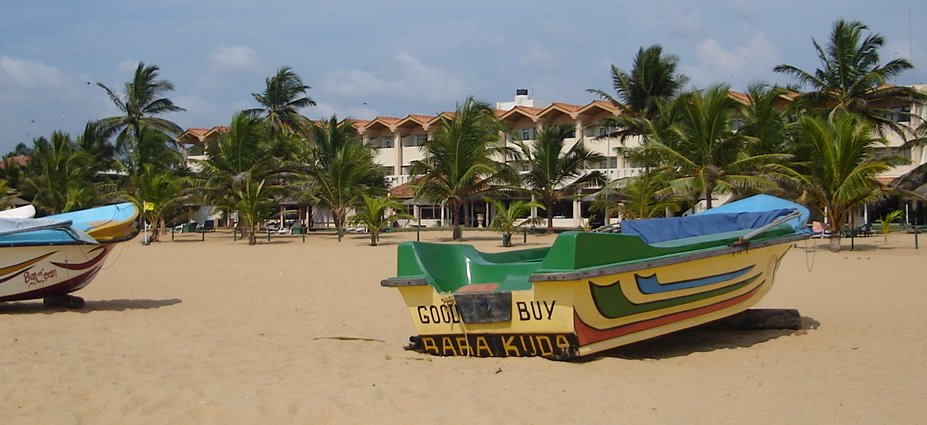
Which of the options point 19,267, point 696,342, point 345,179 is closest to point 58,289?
point 19,267

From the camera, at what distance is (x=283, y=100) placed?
45.3 m

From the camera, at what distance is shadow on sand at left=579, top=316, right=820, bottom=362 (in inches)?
297

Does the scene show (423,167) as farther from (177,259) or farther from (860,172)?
(860,172)

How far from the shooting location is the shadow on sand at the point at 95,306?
10.2 metres

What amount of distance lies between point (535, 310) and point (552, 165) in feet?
94.6

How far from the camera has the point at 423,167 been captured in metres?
29.3

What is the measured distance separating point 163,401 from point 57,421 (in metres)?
0.66

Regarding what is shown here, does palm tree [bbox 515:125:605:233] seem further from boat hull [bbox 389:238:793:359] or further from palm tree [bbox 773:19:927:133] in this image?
Answer: boat hull [bbox 389:238:793:359]

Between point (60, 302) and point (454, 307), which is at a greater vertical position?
point (454, 307)

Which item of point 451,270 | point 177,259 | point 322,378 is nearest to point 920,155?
point 177,259

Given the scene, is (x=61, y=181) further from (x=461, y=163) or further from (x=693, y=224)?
(x=693, y=224)

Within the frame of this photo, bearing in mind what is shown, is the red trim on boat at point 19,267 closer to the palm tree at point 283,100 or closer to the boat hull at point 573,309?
the boat hull at point 573,309

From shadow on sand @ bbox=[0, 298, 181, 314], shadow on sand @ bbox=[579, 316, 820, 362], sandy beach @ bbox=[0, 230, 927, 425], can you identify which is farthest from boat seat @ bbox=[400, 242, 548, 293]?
shadow on sand @ bbox=[0, 298, 181, 314]

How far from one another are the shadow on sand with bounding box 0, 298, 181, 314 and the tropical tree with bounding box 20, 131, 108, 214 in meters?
29.7
